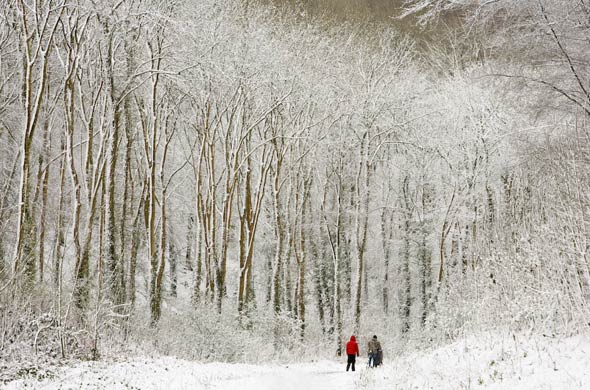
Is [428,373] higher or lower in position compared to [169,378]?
higher

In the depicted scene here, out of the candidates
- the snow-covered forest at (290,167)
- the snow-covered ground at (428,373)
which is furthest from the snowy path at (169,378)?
the snow-covered forest at (290,167)

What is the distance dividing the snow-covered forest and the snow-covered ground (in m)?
0.66

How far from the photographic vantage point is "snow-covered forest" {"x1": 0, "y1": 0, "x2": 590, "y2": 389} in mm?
11188

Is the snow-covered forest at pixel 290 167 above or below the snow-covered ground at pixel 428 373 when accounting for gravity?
above

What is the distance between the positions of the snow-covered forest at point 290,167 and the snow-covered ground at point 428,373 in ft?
2.15

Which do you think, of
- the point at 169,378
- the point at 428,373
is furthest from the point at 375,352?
the point at 169,378

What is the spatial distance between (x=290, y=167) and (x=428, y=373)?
16.5 m

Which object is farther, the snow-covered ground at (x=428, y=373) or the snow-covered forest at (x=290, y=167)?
the snow-covered forest at (x=290, y=167)

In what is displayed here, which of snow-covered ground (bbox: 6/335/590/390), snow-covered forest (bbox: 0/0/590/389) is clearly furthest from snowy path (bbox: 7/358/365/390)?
snow-covered forest (bbox: 0/0/590/389)

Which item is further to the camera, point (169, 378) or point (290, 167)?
point (290, 167)

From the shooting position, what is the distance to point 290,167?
86.5 ft

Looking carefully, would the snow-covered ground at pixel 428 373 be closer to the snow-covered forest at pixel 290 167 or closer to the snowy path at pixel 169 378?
the snowy path at pixel 169 378

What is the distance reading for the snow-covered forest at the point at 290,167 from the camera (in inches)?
440

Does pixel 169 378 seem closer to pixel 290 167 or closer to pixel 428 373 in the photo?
pixel 428 373
